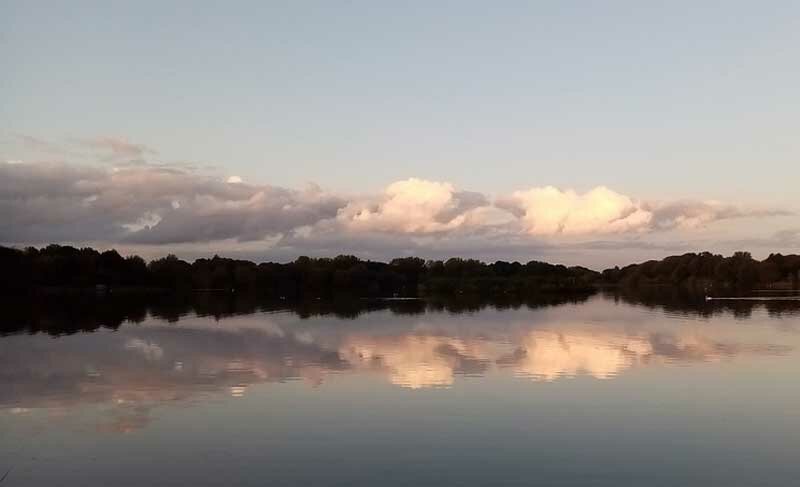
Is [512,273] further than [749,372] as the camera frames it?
Yes

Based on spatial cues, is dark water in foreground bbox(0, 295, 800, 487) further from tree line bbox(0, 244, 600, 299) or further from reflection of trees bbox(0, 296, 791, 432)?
tree line bbox(0, 244, 600, 299)

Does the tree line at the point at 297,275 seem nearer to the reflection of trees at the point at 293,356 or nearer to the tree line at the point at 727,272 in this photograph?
the tree line at the point at 727,272

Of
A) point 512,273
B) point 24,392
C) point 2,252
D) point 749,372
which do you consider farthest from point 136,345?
point 512,273

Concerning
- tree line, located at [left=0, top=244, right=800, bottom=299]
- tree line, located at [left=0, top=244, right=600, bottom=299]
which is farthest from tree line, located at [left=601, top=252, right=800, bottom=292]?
tree line, located at [left=0, top=244, right=600, bottom=299]

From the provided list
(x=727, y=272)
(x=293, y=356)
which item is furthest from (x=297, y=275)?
(x=293, y=356)

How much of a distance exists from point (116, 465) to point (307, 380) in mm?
9203

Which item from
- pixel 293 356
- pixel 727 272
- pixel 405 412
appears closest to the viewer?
pixel 405 412

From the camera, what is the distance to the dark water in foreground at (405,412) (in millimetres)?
12016

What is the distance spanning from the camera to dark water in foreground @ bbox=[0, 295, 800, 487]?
1202 cm

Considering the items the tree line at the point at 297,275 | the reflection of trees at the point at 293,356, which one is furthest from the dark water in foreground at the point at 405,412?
the tree line at the point at 297,275

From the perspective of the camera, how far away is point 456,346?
30172mm

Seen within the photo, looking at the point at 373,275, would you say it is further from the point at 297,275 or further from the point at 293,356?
the point at 293,356

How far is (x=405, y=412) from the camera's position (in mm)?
16328

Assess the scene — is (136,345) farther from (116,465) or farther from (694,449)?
(694,449)
